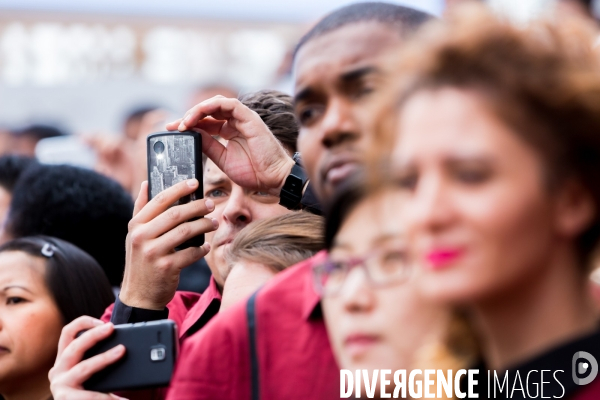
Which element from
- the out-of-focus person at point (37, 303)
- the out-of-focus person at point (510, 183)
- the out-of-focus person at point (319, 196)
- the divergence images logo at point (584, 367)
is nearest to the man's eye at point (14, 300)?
the out-of-focus person at point (37, 303)

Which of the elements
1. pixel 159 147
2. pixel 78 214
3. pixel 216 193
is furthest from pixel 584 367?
pixel 78 214

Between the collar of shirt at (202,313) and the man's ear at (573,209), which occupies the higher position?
the man's ear at (573,209)

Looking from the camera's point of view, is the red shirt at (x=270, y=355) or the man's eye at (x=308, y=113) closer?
the red shirt at (x=270, y=355)

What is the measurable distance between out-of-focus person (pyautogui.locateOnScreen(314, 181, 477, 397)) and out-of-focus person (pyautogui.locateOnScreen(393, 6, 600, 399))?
9 centimetres

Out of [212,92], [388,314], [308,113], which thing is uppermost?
[308,113]

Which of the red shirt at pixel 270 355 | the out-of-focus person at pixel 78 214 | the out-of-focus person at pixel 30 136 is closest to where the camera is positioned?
the red shirt at pixel 270 355

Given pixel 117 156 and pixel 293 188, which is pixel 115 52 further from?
Result: pixel 293 188

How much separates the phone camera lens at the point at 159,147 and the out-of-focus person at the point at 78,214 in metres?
1.21

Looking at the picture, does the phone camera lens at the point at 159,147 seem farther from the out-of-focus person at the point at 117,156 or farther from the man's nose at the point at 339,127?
the out-of-focus person at the point at 117,156

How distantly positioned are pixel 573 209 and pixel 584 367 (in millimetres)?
172

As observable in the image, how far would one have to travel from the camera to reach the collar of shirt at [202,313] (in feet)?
6.93

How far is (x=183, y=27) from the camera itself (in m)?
7.67

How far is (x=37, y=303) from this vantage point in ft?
8.27

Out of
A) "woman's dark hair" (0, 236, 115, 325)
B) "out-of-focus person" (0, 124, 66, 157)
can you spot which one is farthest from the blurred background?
"woman's dark hair" (0, 236, 115, 325)
